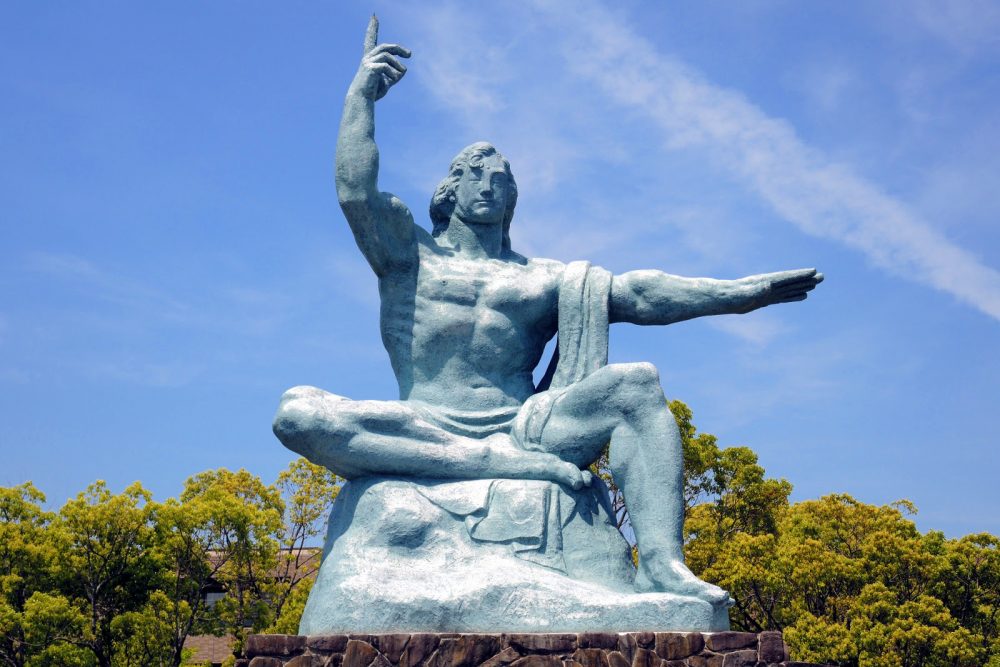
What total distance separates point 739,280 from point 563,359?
1.31m

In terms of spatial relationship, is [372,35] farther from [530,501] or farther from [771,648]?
[771,648]

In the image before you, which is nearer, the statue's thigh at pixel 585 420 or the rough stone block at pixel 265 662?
the rough stone block at pixel 265 662

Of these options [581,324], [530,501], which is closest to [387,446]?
[530,501]

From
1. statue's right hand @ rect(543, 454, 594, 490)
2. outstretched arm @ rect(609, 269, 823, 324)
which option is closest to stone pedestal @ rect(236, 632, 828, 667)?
statue's right hand @ rect(543, 454, 594, 490)

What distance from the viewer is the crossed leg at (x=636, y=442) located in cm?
641

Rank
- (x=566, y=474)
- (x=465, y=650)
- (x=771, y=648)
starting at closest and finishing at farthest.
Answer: (x=465, y=650) → (x=771, y=648) → (x=566, y=474)

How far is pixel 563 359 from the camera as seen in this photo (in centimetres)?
722

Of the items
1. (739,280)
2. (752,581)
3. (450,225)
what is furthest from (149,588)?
(739,280)

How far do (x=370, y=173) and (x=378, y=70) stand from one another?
2.25 feet

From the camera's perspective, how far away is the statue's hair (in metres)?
7.67

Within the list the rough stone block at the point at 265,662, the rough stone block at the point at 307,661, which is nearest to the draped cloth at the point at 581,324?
the rough stone block at the point at 307,661

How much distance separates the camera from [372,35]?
734cm

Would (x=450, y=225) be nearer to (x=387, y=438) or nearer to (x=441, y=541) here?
(x=387, y=438)

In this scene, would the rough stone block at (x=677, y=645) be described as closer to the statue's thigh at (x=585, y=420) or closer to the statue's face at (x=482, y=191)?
the statue's thigh at (x=585, y=420)
